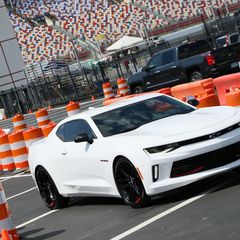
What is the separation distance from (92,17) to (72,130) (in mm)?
60481

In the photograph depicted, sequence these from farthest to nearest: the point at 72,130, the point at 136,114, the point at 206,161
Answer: the point at 72,130 < the point at 136,114 < the point at 206,161

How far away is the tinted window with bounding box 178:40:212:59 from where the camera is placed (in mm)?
26938

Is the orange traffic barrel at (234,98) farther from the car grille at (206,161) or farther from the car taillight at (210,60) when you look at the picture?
the car taillight at (210,60)

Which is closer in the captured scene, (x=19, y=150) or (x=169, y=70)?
(x=19, y=150)

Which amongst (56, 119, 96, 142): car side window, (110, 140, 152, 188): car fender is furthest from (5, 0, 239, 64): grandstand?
(110, 140, 152, 188): car fender

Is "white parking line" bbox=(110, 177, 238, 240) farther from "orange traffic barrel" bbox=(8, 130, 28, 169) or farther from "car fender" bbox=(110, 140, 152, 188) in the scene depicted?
"orange traffic barrel" bbox=(8, 130, 28, 169)

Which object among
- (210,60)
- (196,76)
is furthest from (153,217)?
(196,76)

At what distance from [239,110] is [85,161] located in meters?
2.08

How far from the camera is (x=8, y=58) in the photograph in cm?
5606

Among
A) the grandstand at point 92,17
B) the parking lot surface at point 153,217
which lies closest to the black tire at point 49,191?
the parking lot surface at point 153,217

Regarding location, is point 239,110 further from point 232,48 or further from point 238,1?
point 238,1

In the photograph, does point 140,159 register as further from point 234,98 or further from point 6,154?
point 6,154

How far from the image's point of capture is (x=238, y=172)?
9.27 m

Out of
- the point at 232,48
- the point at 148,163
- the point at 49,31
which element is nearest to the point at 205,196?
the point at 148,163
